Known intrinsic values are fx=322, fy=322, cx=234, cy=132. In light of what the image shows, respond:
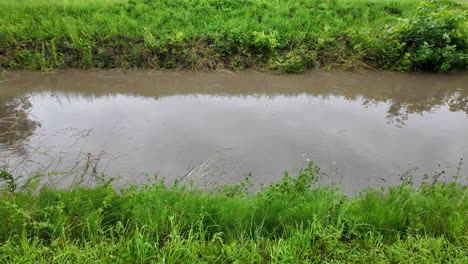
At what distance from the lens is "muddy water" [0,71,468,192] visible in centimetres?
437

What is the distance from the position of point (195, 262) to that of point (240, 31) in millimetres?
6510

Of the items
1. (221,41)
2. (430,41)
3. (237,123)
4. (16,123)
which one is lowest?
(237,123)

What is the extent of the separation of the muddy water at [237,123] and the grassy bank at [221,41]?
1.36 feet

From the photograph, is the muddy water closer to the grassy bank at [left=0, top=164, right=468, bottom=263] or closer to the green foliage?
the green foliage

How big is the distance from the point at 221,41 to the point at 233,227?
19.0ft

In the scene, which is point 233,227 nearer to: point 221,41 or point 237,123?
point 237,123

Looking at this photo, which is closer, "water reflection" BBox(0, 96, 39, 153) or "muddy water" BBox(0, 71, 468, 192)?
"muddy water" BBox(0, 71, 468, 192)

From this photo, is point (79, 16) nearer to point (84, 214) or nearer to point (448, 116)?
point (84, 214)

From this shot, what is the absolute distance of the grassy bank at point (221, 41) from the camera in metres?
7.63

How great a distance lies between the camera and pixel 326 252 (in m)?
2.69

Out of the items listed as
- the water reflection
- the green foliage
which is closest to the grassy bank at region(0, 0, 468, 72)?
the green foliage

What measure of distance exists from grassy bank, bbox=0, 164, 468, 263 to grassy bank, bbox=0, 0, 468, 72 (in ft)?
16.5

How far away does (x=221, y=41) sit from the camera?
311 inches

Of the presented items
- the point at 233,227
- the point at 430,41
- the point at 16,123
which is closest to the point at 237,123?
the point at 233,227
